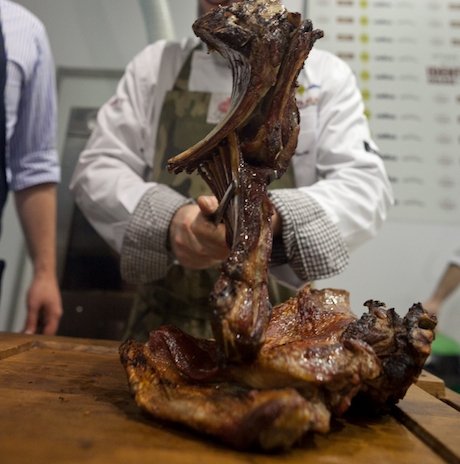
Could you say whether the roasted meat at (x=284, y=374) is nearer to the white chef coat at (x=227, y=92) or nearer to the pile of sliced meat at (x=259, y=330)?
the pile of sliced meat at (x=259, y=330)

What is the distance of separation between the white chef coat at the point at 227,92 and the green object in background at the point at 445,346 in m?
0.82

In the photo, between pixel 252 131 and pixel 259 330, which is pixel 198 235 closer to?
pixel 252 131

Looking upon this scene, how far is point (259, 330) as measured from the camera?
65cm

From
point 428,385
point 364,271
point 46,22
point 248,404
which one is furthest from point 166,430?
point 46,22

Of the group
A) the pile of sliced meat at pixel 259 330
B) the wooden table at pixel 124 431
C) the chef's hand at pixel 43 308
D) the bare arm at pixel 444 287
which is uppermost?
the pile of sliced meat at pixel 259 330

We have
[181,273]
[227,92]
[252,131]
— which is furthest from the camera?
[227,92]

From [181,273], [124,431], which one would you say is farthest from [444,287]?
[124,431]

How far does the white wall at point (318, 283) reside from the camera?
2080 millimetres

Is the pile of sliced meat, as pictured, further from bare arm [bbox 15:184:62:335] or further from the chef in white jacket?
bare arm [bbox 15:184:62:335]

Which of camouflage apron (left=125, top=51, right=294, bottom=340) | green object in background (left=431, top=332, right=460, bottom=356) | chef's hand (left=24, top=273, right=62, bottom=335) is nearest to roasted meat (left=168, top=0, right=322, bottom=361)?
camouflage apron (left=125, top=51, right=294, bottom=340)

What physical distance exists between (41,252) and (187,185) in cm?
59

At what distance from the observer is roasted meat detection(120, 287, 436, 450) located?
22.3 inches

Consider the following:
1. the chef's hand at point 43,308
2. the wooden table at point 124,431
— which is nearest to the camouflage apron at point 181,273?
the chef's hand at point 43,308

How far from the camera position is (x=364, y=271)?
208 cm
